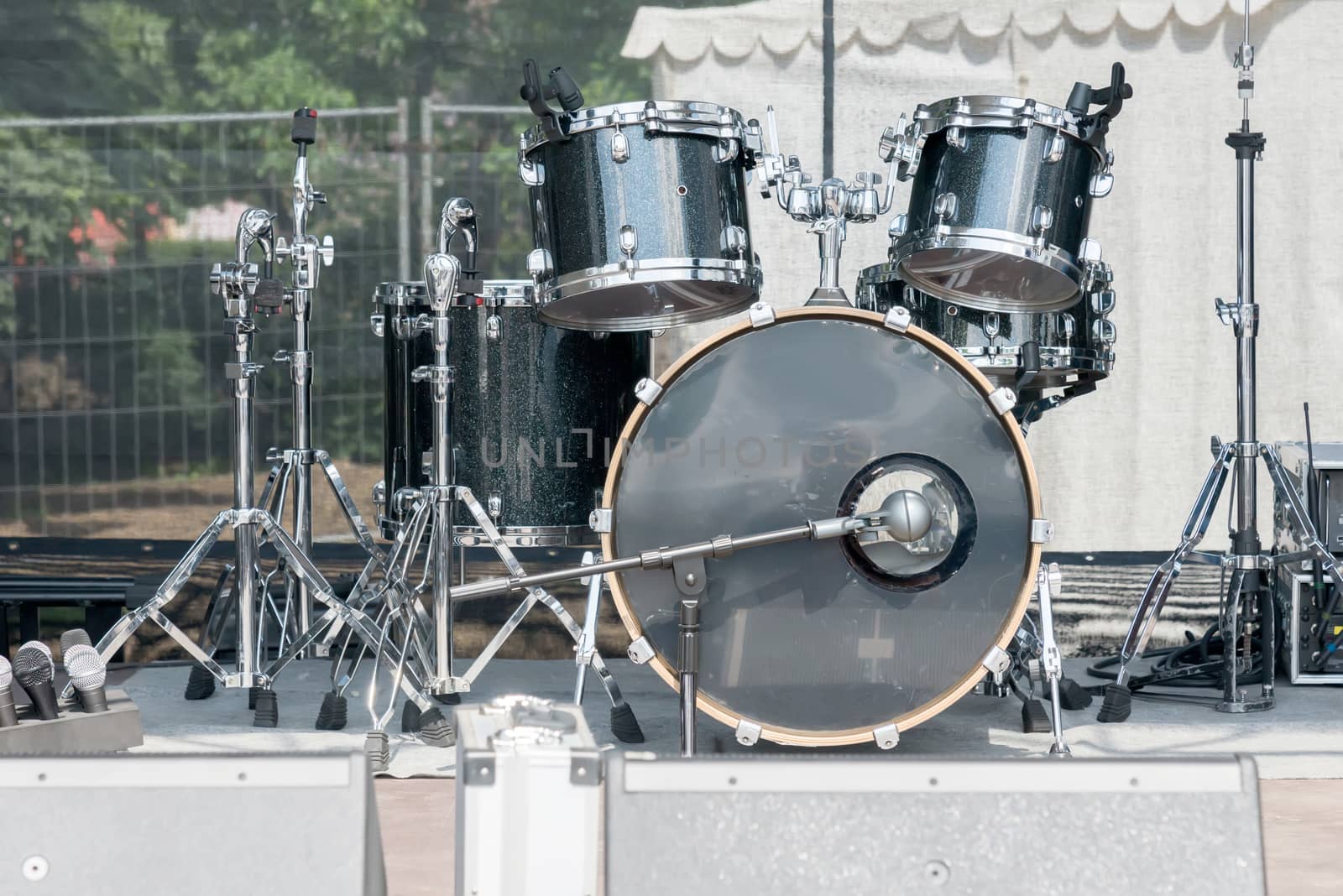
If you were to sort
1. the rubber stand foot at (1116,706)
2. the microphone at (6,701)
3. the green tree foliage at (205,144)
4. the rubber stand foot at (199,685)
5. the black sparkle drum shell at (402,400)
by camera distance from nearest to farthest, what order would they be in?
the microphone at (6,701), the rubber stand foot at (1116,706), the black sparkle drum shell at (402,400), the rubber stand foot at (199,685), the green tree foliage at (205,144)

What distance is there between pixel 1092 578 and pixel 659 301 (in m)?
2.07

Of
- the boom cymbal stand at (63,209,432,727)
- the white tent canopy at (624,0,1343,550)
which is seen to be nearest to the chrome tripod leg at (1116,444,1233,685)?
the white tent canopy at (624,0,1343,550)

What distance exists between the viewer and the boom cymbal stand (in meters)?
4.03

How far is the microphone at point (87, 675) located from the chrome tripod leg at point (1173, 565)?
2.56m

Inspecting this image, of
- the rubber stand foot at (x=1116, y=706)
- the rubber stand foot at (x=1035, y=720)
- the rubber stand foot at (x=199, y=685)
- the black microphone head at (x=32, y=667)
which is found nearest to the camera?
the black microphone head at (x=32, y=667)

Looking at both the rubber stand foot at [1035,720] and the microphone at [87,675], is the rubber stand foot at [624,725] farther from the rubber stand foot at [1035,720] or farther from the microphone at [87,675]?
the microphone at [87,675]

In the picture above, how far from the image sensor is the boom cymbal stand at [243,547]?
4.03 metres

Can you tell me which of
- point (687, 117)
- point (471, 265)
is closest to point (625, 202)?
point (687, 117)

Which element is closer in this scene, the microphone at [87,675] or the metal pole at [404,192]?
the microphone at [87,675]

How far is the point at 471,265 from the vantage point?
4055 millimetres

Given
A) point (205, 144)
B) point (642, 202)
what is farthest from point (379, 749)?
point (205, 144)

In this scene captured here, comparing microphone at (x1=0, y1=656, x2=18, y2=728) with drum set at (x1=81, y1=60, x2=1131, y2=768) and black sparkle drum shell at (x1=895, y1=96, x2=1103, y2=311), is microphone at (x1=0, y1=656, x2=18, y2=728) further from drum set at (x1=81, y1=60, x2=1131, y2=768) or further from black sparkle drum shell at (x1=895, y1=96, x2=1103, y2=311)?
black sparkle drum shell at (x1=895, y1=96, x2=1103, y2=311)

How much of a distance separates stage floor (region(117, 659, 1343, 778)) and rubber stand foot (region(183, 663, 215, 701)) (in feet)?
0.11

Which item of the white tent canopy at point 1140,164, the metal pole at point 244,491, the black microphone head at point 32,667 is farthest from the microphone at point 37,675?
the white tent canopy at point 1140,164
